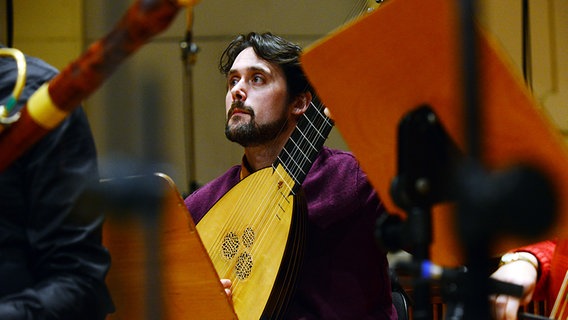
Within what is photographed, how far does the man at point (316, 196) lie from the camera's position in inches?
81.7

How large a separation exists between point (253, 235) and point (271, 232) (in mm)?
57

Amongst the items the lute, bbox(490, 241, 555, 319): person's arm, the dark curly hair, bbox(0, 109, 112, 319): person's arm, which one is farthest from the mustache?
bbox(0, 109, 112, 319): person's arm

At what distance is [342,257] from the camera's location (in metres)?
2.10

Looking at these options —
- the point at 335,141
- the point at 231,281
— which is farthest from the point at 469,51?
the point at 335,141

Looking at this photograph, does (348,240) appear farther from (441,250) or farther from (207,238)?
(441,250)

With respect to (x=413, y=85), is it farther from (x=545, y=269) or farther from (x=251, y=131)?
(x=251, y=131)

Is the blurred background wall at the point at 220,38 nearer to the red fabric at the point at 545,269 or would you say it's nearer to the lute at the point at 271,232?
the lute at the point at 271,232

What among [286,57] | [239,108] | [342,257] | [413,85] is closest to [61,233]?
[413,85]

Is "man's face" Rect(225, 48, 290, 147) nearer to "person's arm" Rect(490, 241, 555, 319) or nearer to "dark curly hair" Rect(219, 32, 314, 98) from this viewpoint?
"dark curly hair" Rect(219, 32, 314, 98)

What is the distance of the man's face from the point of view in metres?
2.28

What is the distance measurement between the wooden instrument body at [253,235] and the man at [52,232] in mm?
712

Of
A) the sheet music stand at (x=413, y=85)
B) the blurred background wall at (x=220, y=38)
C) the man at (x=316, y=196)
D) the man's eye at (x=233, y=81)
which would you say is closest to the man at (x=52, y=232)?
the sheet music stand at (x=413, y=85)

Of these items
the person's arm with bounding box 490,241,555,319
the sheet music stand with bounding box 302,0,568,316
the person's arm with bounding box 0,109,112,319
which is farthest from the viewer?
the person's arm with bounding box 490,241,555,319

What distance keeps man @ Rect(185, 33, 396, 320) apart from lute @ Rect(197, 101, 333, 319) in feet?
0.28
